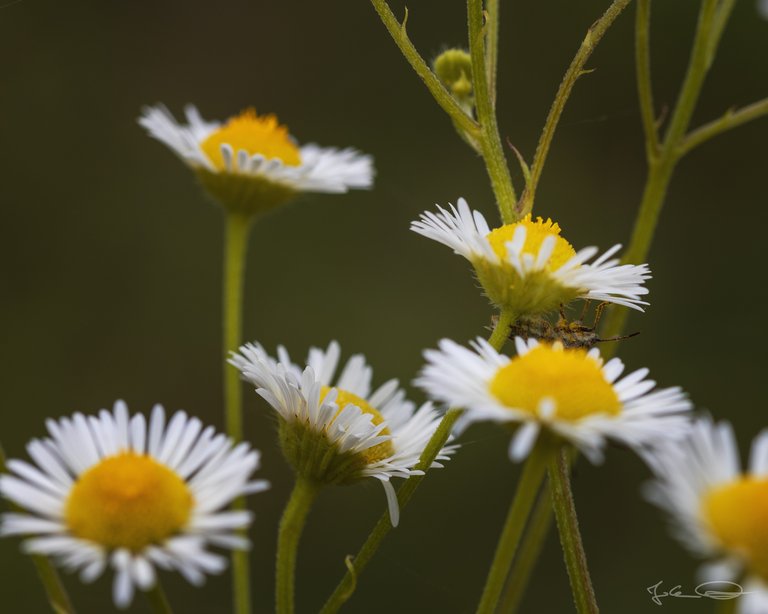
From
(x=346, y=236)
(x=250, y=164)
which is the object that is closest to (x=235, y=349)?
(x=250, y=164)

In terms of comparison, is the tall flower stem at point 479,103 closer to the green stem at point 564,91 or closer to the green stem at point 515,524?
the green stem at point 564,91

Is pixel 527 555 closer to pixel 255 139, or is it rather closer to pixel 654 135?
pixel 654 135

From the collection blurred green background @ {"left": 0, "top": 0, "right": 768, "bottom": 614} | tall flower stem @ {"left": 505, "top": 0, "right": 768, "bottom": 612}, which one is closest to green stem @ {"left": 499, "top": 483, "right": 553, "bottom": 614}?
tall flower stem @ {"left": 505, "top": 0, "right": 768, "bottom": 612}

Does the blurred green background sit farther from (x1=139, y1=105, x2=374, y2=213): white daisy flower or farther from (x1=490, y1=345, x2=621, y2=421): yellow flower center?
(x1=490, y1=345, x2=621, y2=421): yellow flower center

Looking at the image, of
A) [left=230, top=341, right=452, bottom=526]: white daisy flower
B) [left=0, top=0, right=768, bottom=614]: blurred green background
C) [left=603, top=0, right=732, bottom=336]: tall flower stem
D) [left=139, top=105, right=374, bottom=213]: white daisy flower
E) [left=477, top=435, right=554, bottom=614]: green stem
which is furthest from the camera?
[left=0, top=0, right=768, bottom=614]: blurred green background

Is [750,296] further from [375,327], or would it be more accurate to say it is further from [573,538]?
[573,538]
